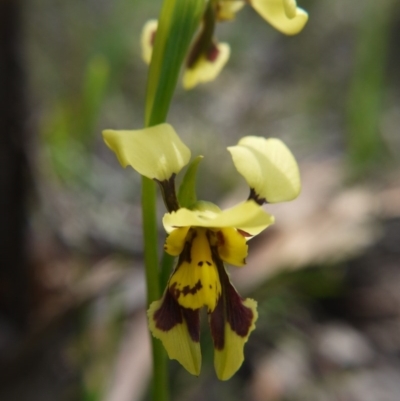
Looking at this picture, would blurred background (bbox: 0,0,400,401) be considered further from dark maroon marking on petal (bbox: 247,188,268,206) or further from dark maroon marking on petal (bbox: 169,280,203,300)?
dark maroon marking on petal (bbox: 247,188,268,206)

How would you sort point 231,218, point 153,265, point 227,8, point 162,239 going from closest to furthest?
point 231,218, point 153,265, point 227,8, point 162,239

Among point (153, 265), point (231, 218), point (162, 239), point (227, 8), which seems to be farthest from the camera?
point (162, 239)

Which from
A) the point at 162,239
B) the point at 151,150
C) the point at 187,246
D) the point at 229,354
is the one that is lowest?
the point at 162,239

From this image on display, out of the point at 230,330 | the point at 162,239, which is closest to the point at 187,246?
the point at 230,330

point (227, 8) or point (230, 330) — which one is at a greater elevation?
point (227, 8)

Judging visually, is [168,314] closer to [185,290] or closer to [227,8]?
[185,290]

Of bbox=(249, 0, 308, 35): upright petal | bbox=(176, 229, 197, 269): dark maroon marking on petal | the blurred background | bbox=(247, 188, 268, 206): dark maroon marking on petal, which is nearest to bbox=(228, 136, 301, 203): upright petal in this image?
bbox=(247, 188, 268, 206): dark maroon marking on petal

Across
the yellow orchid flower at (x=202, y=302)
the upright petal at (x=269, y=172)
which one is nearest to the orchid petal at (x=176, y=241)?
the yellow orchid flower at (x=202, y=302)

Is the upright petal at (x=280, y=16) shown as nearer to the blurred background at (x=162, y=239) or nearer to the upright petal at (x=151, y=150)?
the upright petal at (x=151, y=150)
